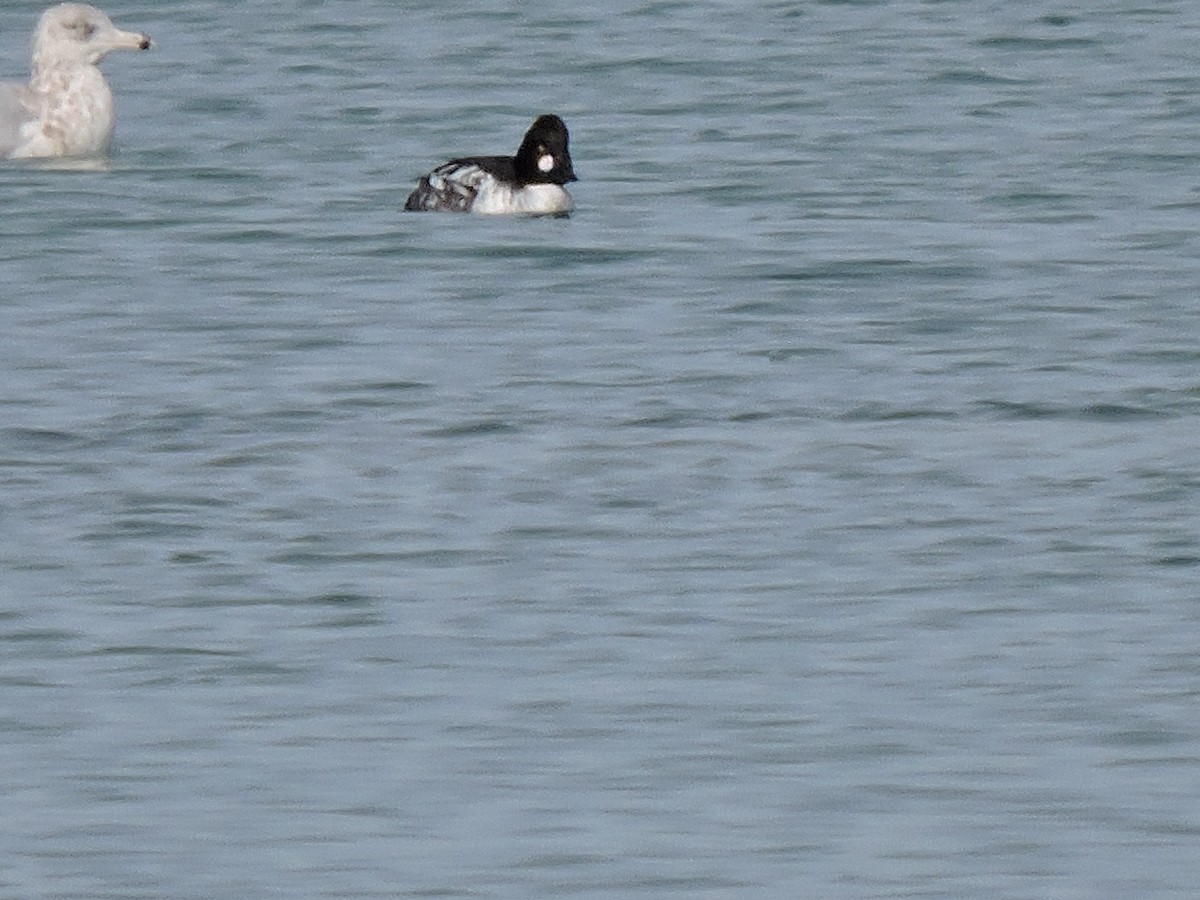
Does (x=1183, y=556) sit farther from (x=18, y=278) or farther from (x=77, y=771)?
(x=18, y=278)

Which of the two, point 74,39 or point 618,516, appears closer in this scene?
point 618,516

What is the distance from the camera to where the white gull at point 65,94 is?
19.2 m

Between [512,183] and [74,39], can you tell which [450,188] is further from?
[74,39]

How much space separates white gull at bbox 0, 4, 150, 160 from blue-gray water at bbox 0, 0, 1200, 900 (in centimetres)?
37

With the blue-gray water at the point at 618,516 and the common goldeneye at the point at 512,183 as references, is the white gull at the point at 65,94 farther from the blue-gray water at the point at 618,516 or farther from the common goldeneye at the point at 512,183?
the common goldeneye at the point at 512,183

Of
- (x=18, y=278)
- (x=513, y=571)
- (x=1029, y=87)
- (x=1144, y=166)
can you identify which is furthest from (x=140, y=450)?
(x=1029, y=87)

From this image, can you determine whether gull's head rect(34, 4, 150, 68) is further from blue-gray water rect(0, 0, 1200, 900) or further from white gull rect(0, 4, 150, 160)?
blue-gray water rect(0, 0, 1200, 900)

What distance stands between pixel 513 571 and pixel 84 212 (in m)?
7.85

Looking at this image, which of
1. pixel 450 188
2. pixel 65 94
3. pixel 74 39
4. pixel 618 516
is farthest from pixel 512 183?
pixel 618 516

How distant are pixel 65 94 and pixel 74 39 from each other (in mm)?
491

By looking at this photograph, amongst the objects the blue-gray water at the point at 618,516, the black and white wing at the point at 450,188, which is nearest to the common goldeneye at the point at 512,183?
the black and white wing at the point at 450,188

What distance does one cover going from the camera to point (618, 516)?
10227mm

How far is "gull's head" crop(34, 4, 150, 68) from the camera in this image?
19.6 m

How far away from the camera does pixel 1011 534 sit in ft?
32.5
